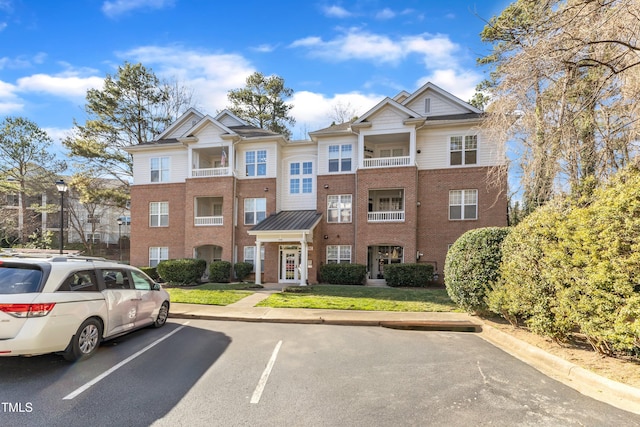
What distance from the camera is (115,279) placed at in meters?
6.73

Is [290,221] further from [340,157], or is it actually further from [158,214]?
[158,214]

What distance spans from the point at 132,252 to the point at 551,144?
23.7m

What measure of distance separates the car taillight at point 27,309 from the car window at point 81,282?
419 millimetres

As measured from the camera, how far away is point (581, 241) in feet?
17.4

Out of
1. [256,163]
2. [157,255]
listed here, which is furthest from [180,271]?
[256,163]

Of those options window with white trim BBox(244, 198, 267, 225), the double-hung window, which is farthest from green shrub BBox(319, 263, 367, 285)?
window with white trim BBox(244, 198, 267, 225)

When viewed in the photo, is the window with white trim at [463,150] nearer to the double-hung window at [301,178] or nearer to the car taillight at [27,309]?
the double-hung window at [301,178]

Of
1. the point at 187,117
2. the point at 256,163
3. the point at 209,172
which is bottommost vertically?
the point at 209,172

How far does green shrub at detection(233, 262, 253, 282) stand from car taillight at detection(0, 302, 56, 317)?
1429cm

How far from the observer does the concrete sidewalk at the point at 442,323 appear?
4332 millimetres

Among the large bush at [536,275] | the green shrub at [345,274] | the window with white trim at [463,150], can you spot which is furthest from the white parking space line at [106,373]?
the window with white trim at [463,150]

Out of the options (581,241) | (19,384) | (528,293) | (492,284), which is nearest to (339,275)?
(492,284)

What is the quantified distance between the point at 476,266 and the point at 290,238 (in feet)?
34.5

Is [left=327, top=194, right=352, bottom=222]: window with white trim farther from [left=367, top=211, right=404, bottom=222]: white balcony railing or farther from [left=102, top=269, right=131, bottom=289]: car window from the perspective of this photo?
[left=102, top=269, right=131, bottom=289]: car window
